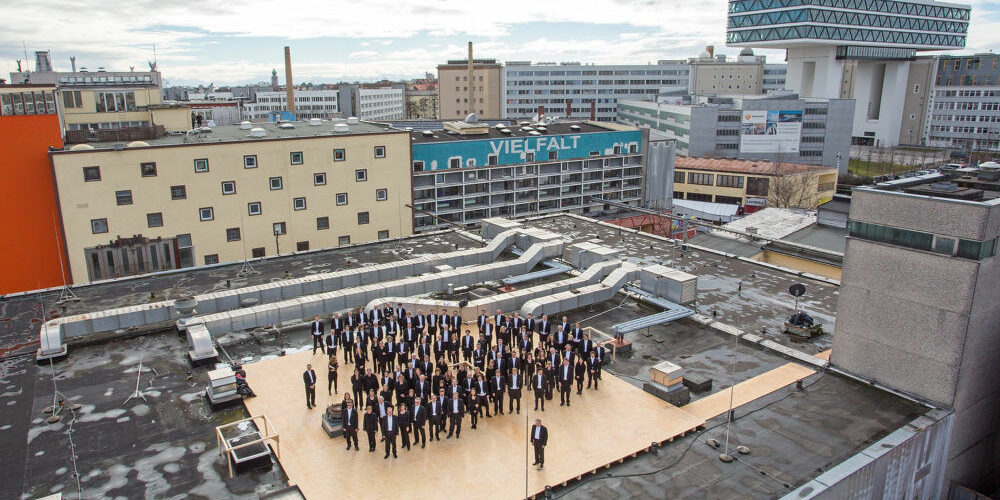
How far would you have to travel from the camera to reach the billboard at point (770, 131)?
314ft

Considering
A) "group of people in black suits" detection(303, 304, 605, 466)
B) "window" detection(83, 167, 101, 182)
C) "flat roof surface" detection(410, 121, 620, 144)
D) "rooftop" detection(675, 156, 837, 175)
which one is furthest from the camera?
"rooftop" detection(675, 156, 837, 175)

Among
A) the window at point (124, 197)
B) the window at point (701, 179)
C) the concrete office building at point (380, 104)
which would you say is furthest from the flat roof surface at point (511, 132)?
the concrete office building at point (380, 104)

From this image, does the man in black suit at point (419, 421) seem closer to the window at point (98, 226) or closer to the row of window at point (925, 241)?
the row of window at point (925, 241)

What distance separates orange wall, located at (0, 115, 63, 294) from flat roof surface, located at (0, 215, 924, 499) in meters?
6.77

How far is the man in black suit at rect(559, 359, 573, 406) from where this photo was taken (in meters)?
18.6

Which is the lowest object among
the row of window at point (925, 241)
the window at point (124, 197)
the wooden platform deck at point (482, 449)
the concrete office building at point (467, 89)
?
the wooden platform deck at point (482, 449)

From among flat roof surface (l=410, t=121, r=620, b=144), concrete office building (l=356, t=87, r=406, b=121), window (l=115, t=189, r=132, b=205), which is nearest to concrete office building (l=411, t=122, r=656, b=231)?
flat roof surface (l=410, t=121, r=620, b=144)

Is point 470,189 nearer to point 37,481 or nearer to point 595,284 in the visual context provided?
point 595,284

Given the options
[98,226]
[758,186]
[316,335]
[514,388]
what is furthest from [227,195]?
[758,186]

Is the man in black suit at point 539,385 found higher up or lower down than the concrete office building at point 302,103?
lower down

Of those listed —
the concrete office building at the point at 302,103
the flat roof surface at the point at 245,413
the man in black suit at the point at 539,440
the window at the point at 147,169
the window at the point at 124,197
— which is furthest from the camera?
the concrete office building at the point at 302,103

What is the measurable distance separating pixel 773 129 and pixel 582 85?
196 feet

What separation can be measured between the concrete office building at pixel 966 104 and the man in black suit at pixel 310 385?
12571 centimetres

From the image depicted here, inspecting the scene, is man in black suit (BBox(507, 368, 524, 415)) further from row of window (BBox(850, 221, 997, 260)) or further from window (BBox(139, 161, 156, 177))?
window (BBox(139, 161, 156, 177))
